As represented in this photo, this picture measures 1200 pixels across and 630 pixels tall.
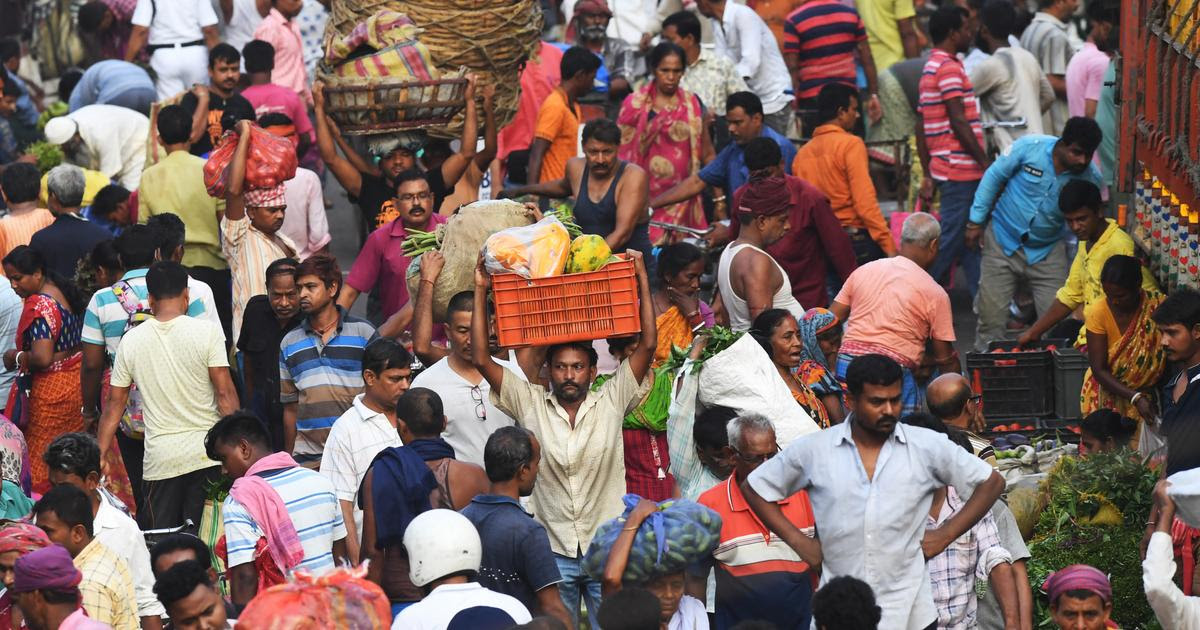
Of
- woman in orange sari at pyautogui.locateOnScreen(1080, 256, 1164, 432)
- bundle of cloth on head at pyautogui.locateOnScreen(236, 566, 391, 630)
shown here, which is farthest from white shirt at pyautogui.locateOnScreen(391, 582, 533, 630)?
woman in orange sari at pyautogui.locateOnScreen(1080, 256, 1164, 432)

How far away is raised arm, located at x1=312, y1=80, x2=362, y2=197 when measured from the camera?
10.5 metres

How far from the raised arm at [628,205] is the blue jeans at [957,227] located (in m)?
3.01

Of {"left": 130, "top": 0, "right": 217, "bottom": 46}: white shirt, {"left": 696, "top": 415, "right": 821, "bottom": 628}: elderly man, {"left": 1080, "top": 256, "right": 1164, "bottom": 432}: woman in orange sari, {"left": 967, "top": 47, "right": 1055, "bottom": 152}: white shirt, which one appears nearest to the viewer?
{"left": 696, "top": 415, "right": 821, "bottom": 628}: elderly man

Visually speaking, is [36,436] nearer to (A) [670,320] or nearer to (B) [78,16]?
(A) [670,320]

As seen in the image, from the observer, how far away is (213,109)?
1249 centimetres

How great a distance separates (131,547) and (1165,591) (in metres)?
3.66

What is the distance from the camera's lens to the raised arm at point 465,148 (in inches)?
416

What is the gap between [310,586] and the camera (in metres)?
5.28

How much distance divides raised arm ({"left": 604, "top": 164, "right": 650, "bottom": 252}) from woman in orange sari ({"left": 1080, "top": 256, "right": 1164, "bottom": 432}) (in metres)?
2.43

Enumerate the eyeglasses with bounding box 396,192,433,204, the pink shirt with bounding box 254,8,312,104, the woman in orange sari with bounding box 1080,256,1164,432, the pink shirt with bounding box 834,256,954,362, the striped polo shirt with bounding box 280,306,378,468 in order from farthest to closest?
the pink shirt with bounding box 254,8,312,104, the eyeglasses with bounding box 396,192,433,204, the pink shirt with bounding box 834,256,954,362, the woman in orange sari with bounding box 1080,256,1164,432, the striped polo shirt with bounding box 280,306,378,468

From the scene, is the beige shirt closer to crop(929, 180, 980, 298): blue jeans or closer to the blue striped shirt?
the blue striped shirt

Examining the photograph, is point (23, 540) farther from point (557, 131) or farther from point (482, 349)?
point (557, 131)

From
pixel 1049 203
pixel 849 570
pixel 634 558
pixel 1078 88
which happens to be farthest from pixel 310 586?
pixel 1078 88

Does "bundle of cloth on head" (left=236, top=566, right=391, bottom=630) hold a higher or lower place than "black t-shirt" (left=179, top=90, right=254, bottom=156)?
higher
